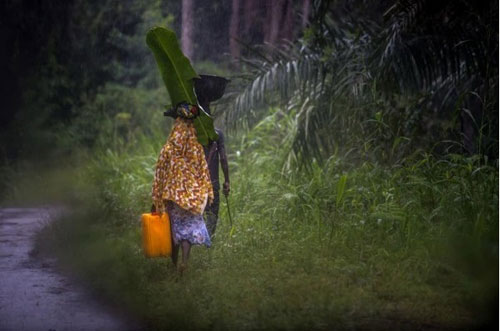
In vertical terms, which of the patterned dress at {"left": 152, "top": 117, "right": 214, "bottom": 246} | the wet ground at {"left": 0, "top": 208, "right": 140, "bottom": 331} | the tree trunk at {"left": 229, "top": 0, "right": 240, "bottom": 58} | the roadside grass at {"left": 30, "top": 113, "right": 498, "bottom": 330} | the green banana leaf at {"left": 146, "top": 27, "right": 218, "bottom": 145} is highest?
the tree trunk at {"left": 229, "top": 0, "right": 240, "bottom": 58}

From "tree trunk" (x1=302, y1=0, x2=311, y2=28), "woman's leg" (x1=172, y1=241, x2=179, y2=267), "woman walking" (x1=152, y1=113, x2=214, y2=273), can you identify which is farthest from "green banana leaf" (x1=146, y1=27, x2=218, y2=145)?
"tree trunk" (x1=302, y1=0, x2=311, y2=28)

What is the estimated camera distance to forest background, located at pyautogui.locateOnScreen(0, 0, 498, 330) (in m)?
6.39

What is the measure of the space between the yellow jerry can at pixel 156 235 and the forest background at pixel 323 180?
30 cm

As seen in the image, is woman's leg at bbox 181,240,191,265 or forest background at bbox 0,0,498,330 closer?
forest background at bbox 0,0,498,330

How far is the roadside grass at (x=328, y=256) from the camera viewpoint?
19.9 feet

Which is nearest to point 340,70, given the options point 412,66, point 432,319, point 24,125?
point 412,66

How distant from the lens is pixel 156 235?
704 centimetres

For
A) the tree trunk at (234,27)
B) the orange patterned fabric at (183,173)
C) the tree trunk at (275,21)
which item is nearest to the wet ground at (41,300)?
the orange patterned fabric at (183,173)

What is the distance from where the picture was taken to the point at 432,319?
233 inches

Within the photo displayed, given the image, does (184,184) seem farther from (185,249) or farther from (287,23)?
(287,23)

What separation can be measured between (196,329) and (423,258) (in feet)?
7.46

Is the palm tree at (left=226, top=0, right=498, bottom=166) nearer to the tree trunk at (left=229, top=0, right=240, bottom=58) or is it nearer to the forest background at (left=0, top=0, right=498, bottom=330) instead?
the forest background at (left=0, top=0, right=498, bottom=330)

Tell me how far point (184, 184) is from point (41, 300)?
1589 mm

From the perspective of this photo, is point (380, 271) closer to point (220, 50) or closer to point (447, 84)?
point (447, 84)
